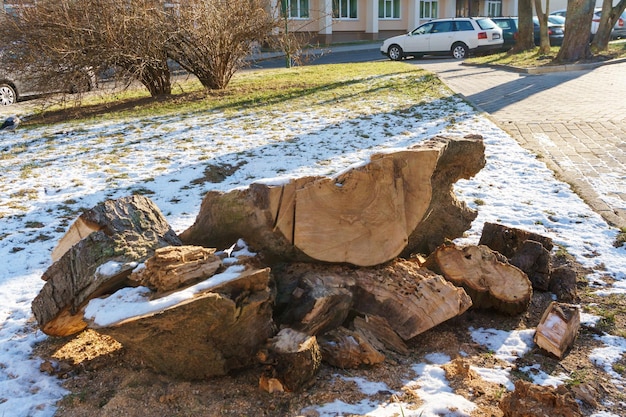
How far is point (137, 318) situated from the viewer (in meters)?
2.53

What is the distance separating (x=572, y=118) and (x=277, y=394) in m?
8.50

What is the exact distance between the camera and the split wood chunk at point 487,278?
11.3 ft

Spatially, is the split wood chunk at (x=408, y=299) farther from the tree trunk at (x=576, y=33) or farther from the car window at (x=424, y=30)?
the car window at (x=424, y=30)

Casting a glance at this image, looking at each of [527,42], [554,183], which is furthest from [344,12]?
[554,183]

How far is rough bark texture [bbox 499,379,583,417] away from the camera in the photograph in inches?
93.7

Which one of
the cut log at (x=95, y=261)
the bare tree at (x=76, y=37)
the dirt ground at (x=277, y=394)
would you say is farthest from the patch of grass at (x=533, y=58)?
the cut log at (x=95, y=261)

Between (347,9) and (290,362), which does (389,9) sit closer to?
(347,9)

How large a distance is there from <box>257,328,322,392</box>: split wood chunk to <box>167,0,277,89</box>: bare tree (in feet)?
32.8

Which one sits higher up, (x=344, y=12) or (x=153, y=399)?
(x=344, y=12)

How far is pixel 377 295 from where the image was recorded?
3262 mm

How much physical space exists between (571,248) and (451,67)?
1604cm

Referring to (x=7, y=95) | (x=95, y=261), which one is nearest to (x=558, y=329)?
(x=95, y=261)

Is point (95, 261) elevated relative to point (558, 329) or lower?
elevated

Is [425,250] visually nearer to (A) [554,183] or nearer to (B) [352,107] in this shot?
(A) [554,183]
